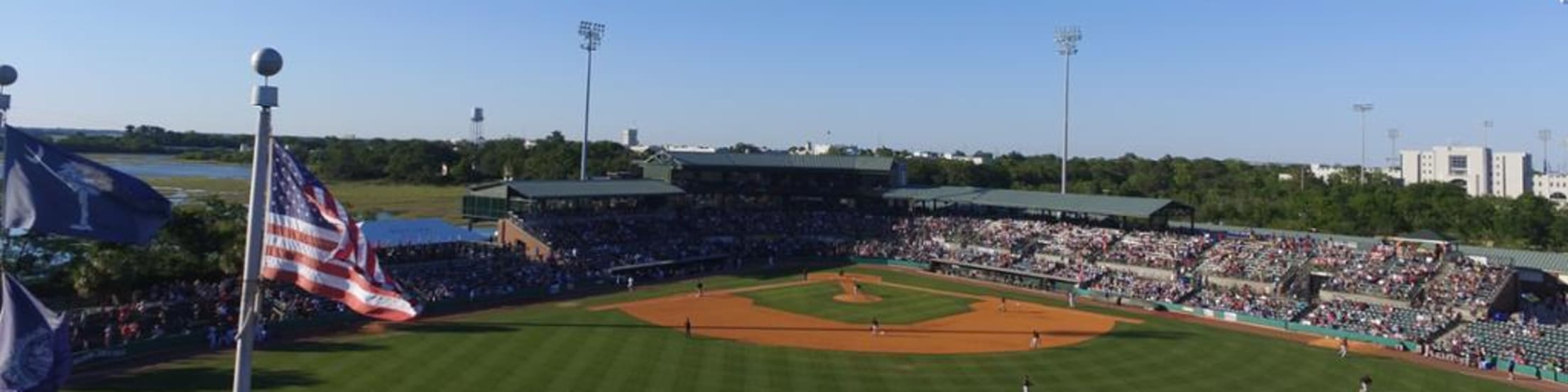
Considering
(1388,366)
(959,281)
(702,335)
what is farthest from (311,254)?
(959,281)

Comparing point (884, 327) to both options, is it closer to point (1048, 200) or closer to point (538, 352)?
point (538, 352)

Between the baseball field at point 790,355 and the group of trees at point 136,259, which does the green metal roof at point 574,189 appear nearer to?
the baseball field at point 790,355

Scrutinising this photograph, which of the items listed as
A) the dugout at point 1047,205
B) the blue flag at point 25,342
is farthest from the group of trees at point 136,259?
the dugout at point 1047,205

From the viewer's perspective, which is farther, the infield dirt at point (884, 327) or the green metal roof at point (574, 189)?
the green metal roof at point (574, 189)

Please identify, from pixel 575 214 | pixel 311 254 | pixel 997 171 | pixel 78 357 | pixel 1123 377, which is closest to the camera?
pixel 311 254

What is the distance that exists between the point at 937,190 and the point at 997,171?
68852 mm

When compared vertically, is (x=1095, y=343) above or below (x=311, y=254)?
below

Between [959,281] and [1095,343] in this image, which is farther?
[959,281]

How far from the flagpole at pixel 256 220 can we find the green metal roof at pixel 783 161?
2708 inches

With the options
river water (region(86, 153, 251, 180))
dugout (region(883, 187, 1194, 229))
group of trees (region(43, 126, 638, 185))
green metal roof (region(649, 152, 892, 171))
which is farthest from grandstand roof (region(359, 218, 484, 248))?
river water (region(86, 153, 251, 180))

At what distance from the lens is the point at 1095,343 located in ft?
140

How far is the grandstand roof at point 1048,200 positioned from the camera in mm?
65812

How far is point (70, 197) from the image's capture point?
44.3ft

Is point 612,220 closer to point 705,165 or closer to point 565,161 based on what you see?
point 705,165
